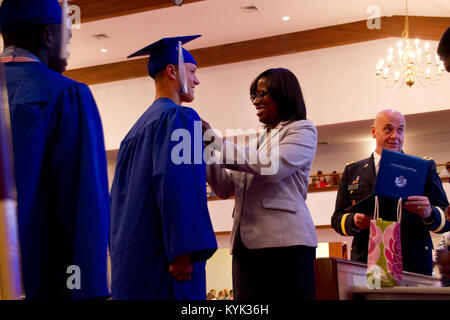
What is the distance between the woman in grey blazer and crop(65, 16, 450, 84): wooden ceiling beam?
30.9 ft

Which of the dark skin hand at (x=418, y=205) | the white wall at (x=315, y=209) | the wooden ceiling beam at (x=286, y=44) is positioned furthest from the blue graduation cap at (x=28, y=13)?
the white wall at (x=315, y=209)

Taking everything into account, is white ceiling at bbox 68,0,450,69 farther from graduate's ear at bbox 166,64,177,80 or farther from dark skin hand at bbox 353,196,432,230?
graduate's ear at bbox 166,64,177,80

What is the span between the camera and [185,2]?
1009cm

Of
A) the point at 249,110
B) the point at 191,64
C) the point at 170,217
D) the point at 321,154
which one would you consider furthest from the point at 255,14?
the point at 170,217

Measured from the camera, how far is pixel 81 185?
4.29ft

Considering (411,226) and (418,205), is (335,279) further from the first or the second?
(411,226)

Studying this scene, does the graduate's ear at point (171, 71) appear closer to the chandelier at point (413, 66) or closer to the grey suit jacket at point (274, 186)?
the grey suit jacket at point (274, 186)

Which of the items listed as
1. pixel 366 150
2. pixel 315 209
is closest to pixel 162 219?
pixel 315 209

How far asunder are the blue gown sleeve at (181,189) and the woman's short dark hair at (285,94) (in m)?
0.57

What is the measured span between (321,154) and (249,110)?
352 cm

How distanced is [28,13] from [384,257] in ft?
5.57

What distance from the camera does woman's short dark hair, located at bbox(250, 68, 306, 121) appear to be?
237cm

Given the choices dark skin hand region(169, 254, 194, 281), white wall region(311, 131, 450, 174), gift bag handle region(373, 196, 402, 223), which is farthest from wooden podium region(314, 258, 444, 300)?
white wall region(311, 131, 450, 174)
